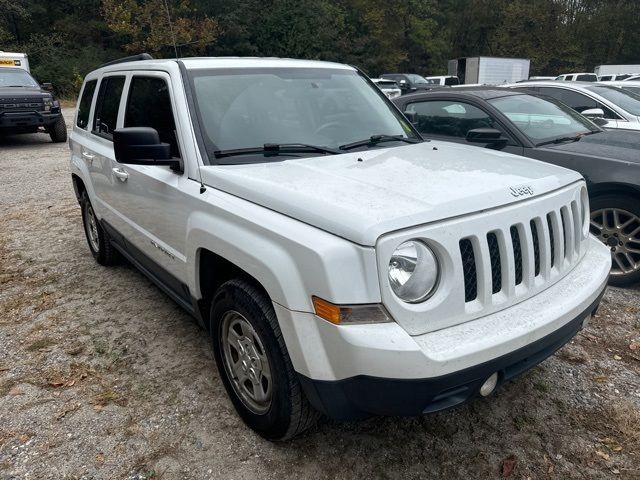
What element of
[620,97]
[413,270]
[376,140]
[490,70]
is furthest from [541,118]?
[490,70]

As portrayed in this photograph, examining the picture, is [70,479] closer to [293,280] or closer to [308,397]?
[308,397]

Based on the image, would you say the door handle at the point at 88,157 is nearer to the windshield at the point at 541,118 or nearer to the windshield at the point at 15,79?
the windshield at the point at 541,118

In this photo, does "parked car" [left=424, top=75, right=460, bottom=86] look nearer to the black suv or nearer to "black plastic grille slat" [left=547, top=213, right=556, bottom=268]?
the black suv

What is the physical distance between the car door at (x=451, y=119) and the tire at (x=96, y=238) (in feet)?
10.3

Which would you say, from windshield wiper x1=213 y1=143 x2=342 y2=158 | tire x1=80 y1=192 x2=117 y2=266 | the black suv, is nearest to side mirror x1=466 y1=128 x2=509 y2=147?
windshield wiper x1=213 y1=143 x2=342 y2=158

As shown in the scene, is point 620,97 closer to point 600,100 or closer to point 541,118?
point 600,100

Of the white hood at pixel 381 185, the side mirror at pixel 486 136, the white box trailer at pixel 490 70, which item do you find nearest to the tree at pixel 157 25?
the white box trailer at pixel 490 70

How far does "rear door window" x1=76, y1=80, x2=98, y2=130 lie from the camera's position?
15.0ft

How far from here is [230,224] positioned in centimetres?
238

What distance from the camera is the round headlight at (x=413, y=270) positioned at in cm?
197

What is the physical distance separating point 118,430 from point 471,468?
1.80 metres

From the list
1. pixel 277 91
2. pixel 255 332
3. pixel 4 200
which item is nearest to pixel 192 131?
pixel 277 91

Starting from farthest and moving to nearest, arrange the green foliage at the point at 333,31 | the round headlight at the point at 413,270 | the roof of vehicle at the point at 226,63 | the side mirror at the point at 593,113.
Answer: the green foliage at the point at 333,31, the side mirror at the point at 593,113, the roof of vehicle at the point at 226,63, the round headlight at the point at 413,270

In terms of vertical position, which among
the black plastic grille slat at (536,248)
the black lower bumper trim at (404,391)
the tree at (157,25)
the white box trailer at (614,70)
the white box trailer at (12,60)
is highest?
the tree at (157,25)
